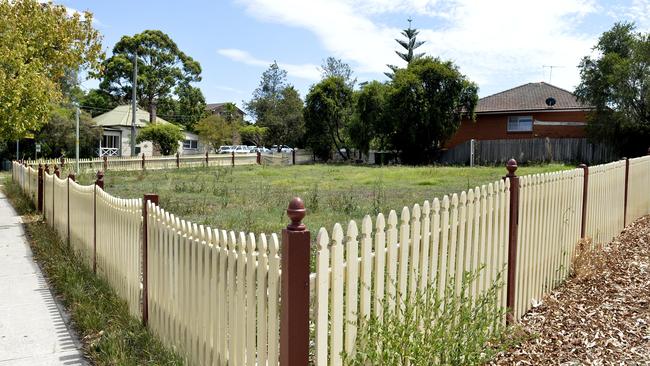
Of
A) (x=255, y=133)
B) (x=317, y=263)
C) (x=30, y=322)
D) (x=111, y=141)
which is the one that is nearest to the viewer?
(x=317, y=263)

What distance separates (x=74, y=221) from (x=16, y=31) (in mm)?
7398

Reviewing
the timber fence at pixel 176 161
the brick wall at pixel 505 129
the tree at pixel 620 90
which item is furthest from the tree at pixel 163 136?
the tree at pixel 620 90

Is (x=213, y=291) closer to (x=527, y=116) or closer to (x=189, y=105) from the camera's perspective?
(x=527, y=116)

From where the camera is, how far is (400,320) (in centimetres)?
336

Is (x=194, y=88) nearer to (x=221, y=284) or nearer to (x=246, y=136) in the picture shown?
(x=246, y=136)

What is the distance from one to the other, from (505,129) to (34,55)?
86.5 feet

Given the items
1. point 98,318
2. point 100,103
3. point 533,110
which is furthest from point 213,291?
point 100,103

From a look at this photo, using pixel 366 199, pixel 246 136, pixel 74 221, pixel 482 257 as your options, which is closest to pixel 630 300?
pixel 482 257

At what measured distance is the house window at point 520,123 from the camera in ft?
105

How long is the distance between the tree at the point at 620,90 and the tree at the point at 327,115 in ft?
56.2

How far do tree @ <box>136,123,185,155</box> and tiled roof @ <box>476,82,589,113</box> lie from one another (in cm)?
2307

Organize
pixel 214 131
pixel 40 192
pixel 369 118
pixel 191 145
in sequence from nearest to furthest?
pixel 40 192 < pixel 369 118 < pixel 214 131 < pixel 191 145

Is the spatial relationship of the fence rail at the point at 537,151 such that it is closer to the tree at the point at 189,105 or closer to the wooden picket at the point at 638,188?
the wooden picket at the point at 638,188

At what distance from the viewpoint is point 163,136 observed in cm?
4225
